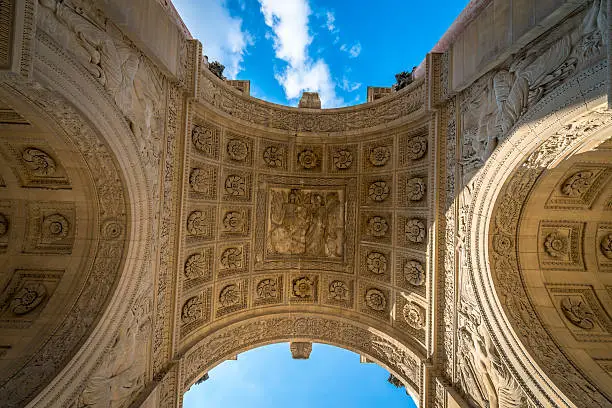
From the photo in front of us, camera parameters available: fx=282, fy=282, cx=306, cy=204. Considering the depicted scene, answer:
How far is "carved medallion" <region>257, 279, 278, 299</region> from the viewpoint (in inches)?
371

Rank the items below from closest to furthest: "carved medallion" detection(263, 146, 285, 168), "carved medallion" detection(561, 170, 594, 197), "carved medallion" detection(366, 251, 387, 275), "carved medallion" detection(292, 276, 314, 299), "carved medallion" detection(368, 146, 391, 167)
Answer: "carved medallion" detection(561, 170, 594, 197), "carved medallion" detection(368, 146, 391, 167), "carved medallion" detection(366, 251, 387, 275), "carved medallion" detection(263, 146, 285, 168), "carved medallion" detection(292, 276, 314, 299)

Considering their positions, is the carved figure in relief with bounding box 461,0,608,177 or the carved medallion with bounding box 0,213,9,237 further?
the carved medallion with bounding box 0,213,9,237

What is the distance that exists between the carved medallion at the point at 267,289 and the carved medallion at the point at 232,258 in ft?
3.41

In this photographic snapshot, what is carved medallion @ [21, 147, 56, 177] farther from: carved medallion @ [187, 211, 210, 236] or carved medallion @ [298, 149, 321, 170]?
carved medallion @ [298, 149, 321, 170]

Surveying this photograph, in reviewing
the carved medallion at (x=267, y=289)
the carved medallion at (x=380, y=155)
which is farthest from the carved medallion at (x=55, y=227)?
the carved medallion at (x=380, y=155)

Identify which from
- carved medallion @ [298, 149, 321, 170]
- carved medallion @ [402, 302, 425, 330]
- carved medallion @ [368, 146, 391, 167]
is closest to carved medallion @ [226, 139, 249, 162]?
carved medallion @ [298, 149, 321, 170]

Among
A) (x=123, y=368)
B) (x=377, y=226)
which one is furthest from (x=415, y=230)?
(x=123, y=368)

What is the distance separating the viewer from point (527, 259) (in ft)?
18.6

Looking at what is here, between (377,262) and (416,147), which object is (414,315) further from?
(416,147)

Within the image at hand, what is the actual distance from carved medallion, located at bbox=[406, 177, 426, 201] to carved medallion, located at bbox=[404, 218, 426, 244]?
0.62 m

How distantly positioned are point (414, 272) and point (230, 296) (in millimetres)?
5546

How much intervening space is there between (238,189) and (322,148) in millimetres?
3083

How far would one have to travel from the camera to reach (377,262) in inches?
349

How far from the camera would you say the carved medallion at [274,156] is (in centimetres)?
920
